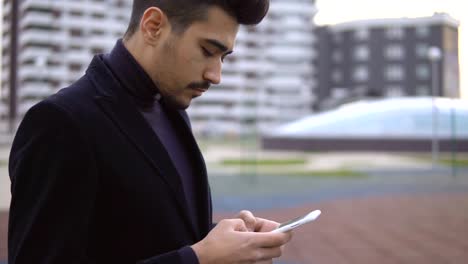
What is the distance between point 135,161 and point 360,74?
2625 inches

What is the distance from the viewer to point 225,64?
213 ft

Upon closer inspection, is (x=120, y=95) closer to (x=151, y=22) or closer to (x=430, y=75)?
(x=151, y=22)

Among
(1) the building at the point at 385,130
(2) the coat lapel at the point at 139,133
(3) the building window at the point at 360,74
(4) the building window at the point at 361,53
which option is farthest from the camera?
(3) the building window at the point at 360,74

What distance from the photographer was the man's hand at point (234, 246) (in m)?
1.23

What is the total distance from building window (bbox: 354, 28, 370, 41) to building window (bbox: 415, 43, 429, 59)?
594cm

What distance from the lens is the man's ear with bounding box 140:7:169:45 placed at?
1.39 meters

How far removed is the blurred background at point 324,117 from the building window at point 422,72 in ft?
0.50

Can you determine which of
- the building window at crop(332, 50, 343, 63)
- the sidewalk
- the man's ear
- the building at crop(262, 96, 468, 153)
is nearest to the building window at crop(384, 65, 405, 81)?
the building window at crop(332, 50, 343, 63)

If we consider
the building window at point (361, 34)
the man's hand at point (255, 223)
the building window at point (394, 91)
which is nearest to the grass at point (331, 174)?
the man's hand at point (255, 223)

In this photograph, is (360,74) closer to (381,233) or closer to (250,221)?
(381,233)

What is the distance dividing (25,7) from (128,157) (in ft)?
196

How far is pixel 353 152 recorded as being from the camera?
99.3 ft

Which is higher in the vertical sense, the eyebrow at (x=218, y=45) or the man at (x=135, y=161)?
the eyebrow at (x=218, y=45)

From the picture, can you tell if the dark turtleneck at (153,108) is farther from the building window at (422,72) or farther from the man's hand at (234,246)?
the building window at (422,72)
